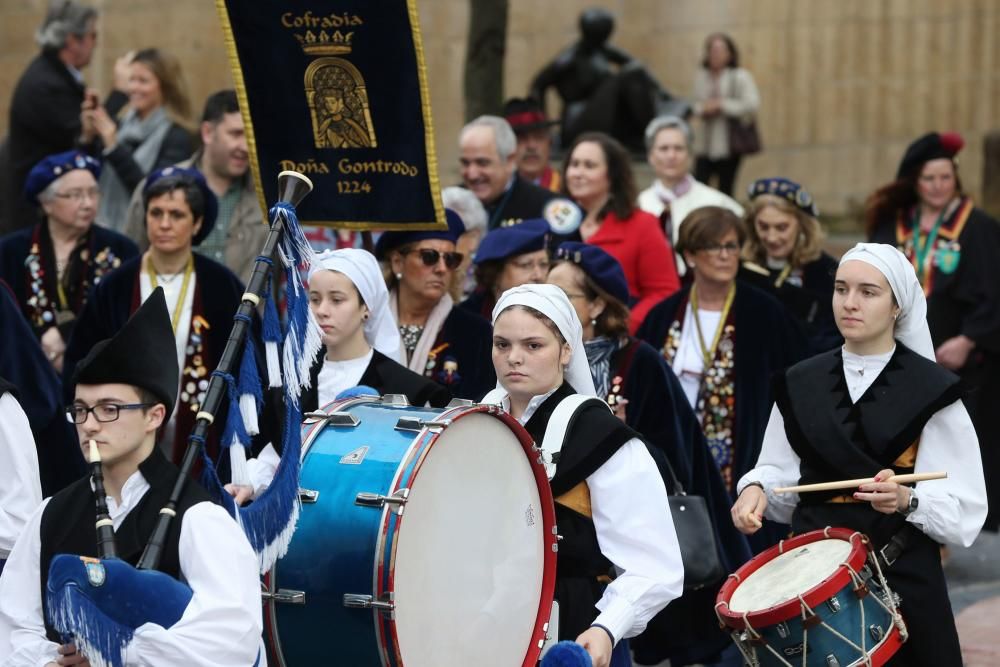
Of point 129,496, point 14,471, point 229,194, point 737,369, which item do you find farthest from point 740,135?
point 129,496

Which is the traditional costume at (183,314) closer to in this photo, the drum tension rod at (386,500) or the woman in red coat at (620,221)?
the woman in red coat at (620,221)

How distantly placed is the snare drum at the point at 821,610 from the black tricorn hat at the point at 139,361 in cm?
200

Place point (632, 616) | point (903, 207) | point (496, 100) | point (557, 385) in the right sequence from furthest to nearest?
point (496, 100), point (903, 207), point (557, 385), point (632, 616)

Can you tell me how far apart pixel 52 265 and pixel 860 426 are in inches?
187

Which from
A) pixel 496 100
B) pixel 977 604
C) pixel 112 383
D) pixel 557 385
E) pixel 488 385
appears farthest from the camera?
pixel 496 100

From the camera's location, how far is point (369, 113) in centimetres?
683

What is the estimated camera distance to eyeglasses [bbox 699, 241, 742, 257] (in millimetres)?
8484

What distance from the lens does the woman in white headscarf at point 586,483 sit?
5.30 metres

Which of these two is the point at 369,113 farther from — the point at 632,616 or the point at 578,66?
the point at 578,66

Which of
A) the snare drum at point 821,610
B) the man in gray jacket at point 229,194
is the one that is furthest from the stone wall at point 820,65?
the snare drum at point 821,610

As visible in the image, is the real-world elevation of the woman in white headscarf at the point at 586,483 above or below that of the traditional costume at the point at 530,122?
below

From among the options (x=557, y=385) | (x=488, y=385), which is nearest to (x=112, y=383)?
(x=557, y=385)

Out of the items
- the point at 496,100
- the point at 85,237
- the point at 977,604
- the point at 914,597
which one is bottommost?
the point at 977,604

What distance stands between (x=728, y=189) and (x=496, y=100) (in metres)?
3.75
